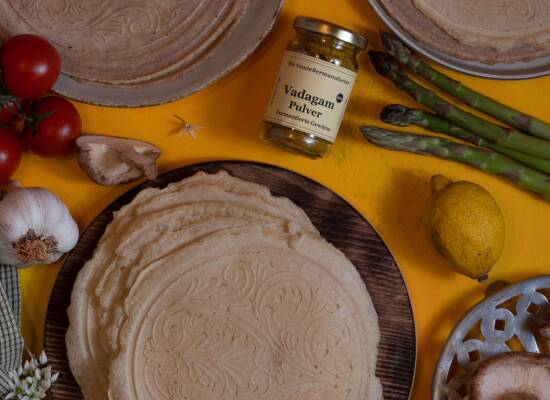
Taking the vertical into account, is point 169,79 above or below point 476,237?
above

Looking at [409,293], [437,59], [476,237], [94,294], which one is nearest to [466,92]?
[437,59]

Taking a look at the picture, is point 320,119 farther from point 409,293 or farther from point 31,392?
point 31,392

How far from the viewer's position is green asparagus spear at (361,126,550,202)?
1.93 m

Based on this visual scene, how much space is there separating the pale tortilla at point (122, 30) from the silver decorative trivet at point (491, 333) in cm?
111

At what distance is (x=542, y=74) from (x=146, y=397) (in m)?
1.45

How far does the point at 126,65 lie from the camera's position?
188 cm

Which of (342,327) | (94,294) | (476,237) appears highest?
(476,237)

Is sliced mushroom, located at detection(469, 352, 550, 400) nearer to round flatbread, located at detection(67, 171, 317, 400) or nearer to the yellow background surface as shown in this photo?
the yellow background surface

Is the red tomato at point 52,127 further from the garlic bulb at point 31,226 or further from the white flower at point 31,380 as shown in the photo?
the white flower at point 31,380

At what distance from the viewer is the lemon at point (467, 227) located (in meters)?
1.79

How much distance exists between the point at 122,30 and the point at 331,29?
0.60 m

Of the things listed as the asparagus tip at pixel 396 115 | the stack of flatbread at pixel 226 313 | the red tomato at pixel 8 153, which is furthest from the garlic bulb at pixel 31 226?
the asparagus tip at pixel 396 115

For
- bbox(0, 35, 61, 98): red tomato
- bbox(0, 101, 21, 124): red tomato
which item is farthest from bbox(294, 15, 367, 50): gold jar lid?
bbox(0, 101, 21, 124): red tomato

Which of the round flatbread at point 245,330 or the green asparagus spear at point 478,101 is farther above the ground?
the green asparagus spear at point 478,101
